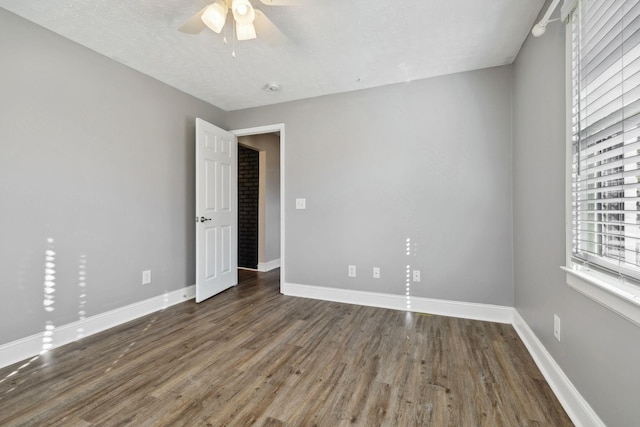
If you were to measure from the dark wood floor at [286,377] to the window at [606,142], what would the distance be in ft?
2.83

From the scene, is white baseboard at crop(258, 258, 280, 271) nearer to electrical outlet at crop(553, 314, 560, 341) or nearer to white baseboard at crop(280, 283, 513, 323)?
white baseboard at crop(280, 283, 513, 323)

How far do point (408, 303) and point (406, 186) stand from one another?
1.25 metres

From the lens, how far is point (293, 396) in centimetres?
158

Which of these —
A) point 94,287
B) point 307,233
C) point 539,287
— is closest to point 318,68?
point 307,233

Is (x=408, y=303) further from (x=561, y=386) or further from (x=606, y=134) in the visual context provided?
(x=606, y=134)

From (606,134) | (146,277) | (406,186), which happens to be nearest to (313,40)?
(406,186)

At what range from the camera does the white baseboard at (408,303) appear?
263 centimetres

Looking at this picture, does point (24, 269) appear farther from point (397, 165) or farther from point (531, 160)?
point (531, 160)

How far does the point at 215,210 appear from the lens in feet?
11.2

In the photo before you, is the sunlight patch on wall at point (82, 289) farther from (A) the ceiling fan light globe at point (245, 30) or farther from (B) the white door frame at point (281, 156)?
(A) the ceiling fan light globe at point (245, 30)

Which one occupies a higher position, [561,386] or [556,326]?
[556,326]

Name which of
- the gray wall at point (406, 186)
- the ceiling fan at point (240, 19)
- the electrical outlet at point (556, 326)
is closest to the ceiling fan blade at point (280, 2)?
the ceiling fan at point (240, 19)

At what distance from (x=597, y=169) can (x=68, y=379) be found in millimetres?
3162

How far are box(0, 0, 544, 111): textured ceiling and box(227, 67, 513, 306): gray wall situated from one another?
0.98 feet
